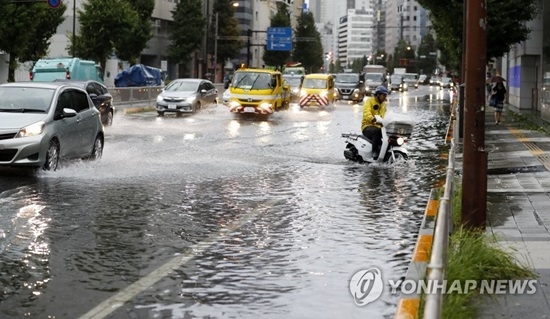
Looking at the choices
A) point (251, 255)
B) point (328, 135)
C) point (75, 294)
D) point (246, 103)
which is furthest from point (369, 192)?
point (246, 103)

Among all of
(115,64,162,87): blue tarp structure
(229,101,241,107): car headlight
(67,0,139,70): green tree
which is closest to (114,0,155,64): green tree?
(67,0,139,70): green tree

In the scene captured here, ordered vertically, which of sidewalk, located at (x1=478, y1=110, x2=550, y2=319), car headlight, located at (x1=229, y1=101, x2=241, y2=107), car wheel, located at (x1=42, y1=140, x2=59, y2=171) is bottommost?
sidewalk, located at (x1=478, y1=110, x2=550, y2=319)

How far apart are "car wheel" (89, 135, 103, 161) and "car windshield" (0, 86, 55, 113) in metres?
1.67

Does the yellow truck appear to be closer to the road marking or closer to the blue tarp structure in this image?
the blue tarp structure

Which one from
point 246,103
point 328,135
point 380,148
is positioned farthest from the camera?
point 246,103

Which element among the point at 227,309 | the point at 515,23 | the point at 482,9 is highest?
the point at 515,23

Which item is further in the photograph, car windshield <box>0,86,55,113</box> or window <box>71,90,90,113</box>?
window <box>71,90,90,113</box>

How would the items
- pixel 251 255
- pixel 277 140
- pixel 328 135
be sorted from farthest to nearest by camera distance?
pixel 328 135, pixel 277 140, pixel 251 255

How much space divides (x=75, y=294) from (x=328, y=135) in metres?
20.8

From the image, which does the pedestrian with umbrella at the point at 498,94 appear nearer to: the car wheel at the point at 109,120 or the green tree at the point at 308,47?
the car wheel at the point at 109,120

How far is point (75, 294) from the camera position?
7281 mm

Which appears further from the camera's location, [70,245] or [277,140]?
[277,140]

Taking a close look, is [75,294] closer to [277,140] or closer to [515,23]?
[277,140]

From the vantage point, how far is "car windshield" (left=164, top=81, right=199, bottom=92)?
4081 cm
